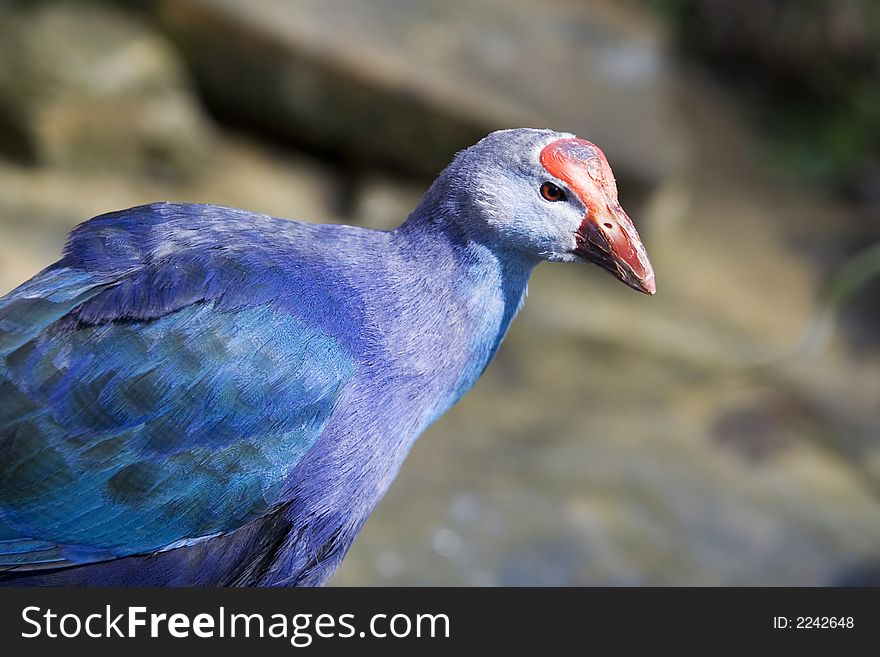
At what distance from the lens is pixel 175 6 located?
4977 millimetres

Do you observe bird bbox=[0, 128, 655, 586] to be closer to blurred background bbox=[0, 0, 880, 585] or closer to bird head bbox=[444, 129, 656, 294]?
bird head bbox=[444, 129, 656, 294]

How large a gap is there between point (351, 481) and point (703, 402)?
2479 millimetres

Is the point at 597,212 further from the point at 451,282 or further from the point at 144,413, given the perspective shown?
the point at 144,413

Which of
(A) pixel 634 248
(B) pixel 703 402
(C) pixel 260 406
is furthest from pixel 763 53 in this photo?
(C) pixel 260 406

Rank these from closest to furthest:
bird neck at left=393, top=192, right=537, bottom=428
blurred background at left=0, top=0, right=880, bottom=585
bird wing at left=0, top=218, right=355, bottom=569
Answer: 1. bird wing at left=0, top=218, right=355, bottom=569
2. bird neck at left=393, top=192, right=537, bottom=428
3. blurred background at left=0, top=0, right=880, bottom=585

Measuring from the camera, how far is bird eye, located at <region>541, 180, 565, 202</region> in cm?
210

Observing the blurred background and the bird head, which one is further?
the blurred background

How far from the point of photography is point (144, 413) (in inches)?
81.1

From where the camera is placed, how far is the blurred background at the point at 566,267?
368cm

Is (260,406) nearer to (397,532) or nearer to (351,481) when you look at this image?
(351,481)

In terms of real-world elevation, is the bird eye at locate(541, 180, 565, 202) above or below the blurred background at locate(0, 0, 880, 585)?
below

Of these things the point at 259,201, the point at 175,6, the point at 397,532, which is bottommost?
the point at 397,532

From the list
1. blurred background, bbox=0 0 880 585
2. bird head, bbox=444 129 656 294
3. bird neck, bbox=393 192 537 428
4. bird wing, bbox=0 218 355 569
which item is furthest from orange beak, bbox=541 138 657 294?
blurred background, bbox=0 0 880 585

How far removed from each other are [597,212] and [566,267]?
2.89 meters
